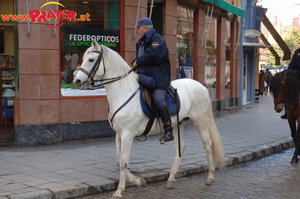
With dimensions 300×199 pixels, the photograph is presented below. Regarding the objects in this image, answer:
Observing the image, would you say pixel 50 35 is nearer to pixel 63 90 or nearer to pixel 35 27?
pixel 35 27

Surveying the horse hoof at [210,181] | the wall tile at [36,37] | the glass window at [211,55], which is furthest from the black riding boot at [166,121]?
the glass window at [211,55]

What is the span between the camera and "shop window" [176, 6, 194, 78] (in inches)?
594

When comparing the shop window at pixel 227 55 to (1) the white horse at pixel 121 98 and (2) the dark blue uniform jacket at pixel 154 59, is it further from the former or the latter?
(2) the dark blue uniform jacket at pixel 154 59

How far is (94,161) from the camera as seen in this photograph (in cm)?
841

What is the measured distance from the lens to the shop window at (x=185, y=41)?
49.5 feet

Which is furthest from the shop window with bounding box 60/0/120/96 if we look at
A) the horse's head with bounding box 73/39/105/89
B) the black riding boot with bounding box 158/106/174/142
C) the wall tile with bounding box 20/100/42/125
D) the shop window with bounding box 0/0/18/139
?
the black riding boot with bounding box 158/106/174/142

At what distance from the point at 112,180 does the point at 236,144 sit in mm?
4864

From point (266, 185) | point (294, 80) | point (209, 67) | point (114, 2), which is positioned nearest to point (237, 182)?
point (266, 185)

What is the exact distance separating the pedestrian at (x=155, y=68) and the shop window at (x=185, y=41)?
27.3 feet

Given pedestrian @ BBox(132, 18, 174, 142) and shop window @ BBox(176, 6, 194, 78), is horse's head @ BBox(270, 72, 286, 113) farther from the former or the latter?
shop window @ BBox(176, 6, 194, 78)

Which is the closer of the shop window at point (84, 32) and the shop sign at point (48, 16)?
the shop sign at point (48, 16)

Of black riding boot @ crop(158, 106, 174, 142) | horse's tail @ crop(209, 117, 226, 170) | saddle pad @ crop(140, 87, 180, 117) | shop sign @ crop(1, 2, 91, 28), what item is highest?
shop sign @ crop(1, 2, 91, 28)

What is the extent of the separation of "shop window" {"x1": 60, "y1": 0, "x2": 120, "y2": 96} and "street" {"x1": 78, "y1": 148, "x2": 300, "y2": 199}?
4627 millimetres

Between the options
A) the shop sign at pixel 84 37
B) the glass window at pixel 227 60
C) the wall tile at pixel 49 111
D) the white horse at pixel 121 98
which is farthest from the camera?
the glass window at pixel 227 60
